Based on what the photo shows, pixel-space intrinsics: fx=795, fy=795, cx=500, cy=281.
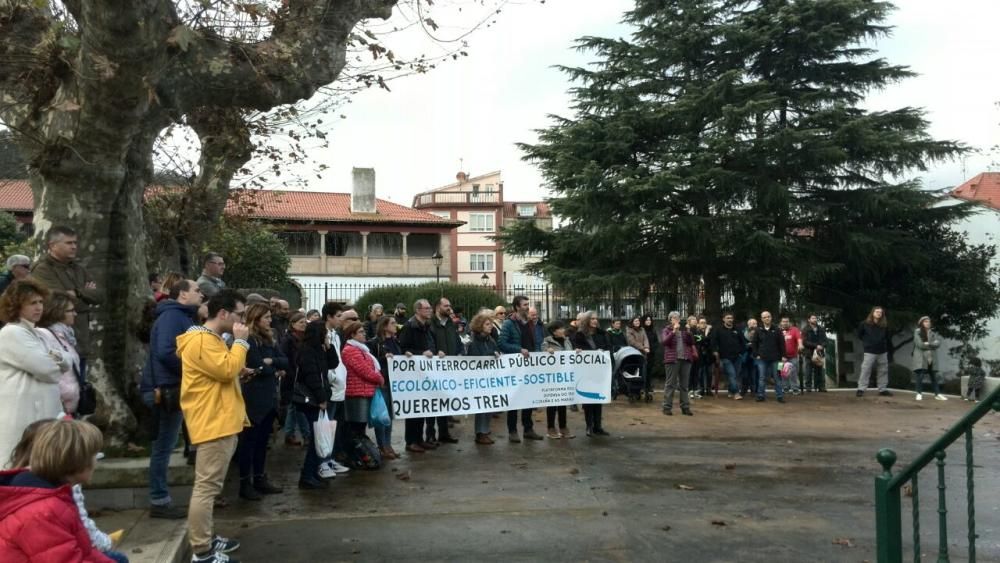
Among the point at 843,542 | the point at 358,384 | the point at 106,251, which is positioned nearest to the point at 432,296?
the point at 358,384

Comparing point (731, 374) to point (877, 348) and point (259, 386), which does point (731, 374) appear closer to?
point (877, 348)

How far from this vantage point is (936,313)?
25.0 m

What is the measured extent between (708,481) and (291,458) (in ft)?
16.8

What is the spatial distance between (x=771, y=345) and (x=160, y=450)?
13735mm

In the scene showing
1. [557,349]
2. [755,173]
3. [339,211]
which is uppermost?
[339,211]

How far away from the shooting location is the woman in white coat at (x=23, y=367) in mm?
4762

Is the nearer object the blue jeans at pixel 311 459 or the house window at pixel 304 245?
the blue jeans at pixel 311 459

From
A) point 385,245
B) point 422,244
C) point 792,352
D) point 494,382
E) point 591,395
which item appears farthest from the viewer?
point 422,244

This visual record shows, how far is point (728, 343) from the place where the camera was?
1734 cm

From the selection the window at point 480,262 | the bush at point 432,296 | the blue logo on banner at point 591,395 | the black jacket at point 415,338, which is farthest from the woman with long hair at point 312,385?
the window at point 480,262

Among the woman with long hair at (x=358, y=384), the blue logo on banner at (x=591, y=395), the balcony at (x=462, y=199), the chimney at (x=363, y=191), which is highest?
the balcony at (x=462, y=199)

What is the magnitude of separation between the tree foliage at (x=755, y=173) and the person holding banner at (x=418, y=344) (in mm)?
13959

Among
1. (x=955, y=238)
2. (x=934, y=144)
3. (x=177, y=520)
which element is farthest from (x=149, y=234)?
(x=955, y=238)

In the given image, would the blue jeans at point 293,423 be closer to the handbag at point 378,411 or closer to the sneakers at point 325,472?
the handbag at point 378,411
